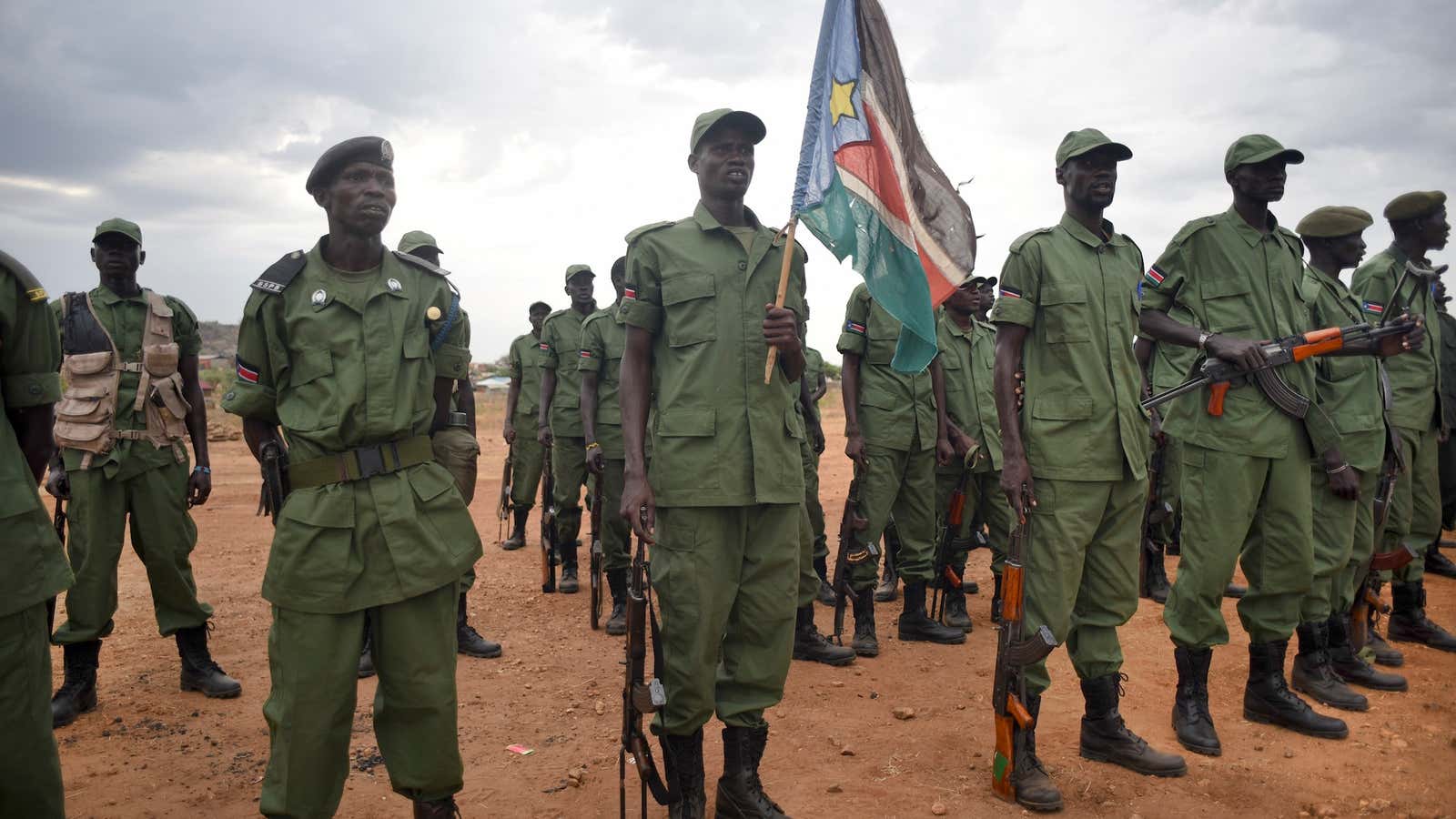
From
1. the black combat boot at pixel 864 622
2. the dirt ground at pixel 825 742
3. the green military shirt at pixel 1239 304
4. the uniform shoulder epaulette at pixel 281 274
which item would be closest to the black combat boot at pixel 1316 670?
the dirt ground at pixel 825 742

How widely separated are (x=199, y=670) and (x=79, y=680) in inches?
22.5

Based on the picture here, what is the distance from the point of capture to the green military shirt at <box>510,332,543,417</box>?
31.1ft

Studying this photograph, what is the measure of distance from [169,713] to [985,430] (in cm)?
539

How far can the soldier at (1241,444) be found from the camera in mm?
4504

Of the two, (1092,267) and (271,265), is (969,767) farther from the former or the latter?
(271,265)

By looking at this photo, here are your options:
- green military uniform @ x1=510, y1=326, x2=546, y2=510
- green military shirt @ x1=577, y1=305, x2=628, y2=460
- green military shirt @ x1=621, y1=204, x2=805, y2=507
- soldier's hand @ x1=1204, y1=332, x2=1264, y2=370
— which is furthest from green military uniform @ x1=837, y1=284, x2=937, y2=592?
green military uniform @ x1=510, y1=326, x2=546, y2=510

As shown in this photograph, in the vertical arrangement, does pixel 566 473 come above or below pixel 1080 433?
below

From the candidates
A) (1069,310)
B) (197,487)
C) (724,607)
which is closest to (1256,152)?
(1069,310)

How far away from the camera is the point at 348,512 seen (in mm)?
3045

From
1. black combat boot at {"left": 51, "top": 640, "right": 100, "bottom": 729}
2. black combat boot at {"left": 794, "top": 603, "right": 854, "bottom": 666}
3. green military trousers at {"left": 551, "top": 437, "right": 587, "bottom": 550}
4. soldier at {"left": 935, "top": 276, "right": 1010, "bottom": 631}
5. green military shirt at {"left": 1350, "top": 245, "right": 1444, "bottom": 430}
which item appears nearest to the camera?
black combat boot at {"left": 51, "top": 640, "right": 100, "bottom": 729}

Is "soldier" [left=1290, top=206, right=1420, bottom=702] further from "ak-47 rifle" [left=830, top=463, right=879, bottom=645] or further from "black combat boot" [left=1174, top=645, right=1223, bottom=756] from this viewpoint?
"ak-47 rifle" [left=830, top=463, right=879, bottom=645]

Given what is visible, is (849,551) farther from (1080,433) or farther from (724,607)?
(724,607)

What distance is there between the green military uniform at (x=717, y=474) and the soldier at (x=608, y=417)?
313 centimetres

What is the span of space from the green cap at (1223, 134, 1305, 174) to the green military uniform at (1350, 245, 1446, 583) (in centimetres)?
210
